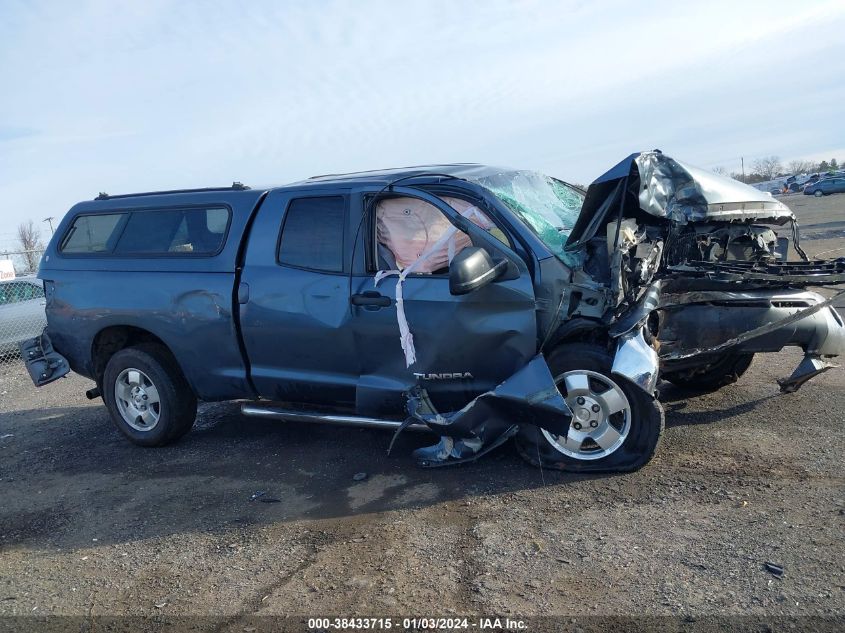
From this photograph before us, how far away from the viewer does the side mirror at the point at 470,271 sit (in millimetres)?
4223

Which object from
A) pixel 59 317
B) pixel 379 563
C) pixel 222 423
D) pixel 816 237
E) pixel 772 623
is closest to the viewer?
pixel 772 623

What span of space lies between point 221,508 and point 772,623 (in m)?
3.27

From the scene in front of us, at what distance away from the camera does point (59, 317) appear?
631cm

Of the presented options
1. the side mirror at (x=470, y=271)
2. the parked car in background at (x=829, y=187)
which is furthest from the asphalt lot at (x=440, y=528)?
the parked car in background at (x=829, y=187)

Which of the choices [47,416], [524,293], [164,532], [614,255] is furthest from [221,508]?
[47,416]

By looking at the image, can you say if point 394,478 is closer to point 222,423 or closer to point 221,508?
point 221,508

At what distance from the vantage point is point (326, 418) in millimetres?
5227

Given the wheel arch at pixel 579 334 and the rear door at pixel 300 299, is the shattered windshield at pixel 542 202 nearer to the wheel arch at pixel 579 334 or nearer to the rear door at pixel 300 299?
the wheel arch at pixel 579 334

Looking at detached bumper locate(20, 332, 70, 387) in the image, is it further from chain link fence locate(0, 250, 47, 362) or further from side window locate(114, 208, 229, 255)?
chain link fence locate(0, 250, 47, 362)

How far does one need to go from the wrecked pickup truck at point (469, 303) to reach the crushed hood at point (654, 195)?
0.05 feet

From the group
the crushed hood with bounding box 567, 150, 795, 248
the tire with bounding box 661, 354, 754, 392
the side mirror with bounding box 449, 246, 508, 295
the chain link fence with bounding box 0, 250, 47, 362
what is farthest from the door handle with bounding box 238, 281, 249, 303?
the chain link fence with bounding box 0, 250, 47, 362

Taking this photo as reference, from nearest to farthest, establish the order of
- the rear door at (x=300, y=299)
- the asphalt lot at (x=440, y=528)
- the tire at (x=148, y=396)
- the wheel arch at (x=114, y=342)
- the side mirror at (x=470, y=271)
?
the asphalt lot at (x=440, y=528) → the side mirror at (x=470, y=271) → the rear door at (x=300, y=299) → the tire at (x=148, y=396) → the wheel arch at (x=114, y=342)

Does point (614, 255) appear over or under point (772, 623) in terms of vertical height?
over

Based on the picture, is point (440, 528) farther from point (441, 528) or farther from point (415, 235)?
point (415, 235)
